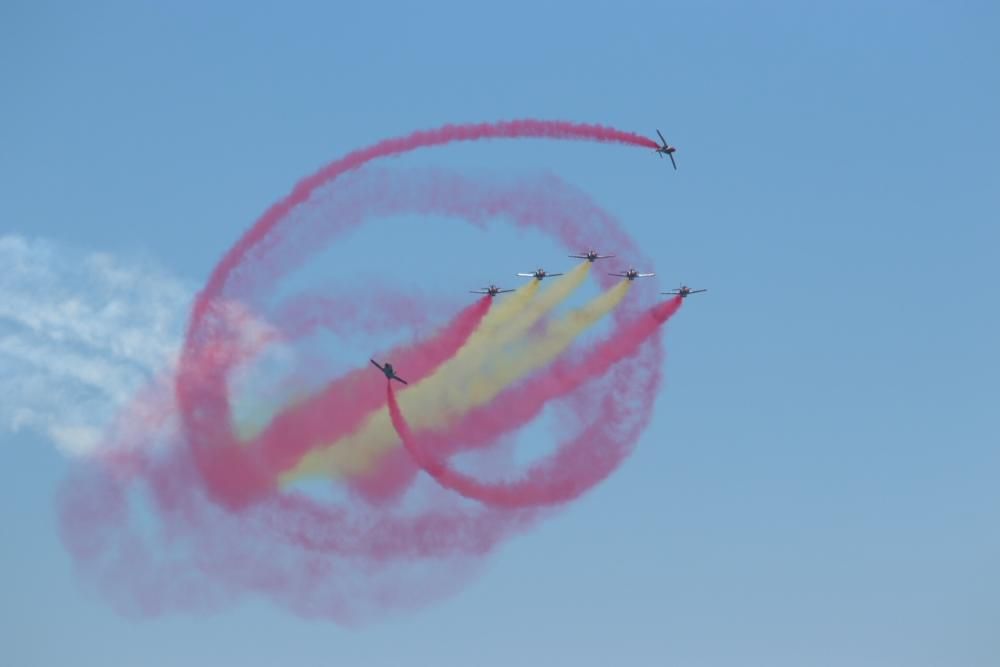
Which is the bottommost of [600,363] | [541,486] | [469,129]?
[541,486]

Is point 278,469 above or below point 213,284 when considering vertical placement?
below

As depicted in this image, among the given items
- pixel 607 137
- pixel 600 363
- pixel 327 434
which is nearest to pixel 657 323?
pixel 600 363

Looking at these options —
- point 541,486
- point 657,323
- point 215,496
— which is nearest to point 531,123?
point 657,323

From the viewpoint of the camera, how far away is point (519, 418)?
77.6 metres

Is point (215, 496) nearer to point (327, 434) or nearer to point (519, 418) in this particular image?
point (327, 434)

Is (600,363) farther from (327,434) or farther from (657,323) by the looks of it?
(327,434)

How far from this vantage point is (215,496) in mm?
78188

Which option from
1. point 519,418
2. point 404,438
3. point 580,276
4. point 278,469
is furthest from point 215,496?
point 580,276

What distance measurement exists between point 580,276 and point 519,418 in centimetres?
715

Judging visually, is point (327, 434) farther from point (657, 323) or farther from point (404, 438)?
point (657, 323)

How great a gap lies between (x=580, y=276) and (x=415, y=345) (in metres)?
8.03

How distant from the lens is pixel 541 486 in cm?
7669

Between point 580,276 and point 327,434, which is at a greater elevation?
point 580,276

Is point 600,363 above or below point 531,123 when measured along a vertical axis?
below
